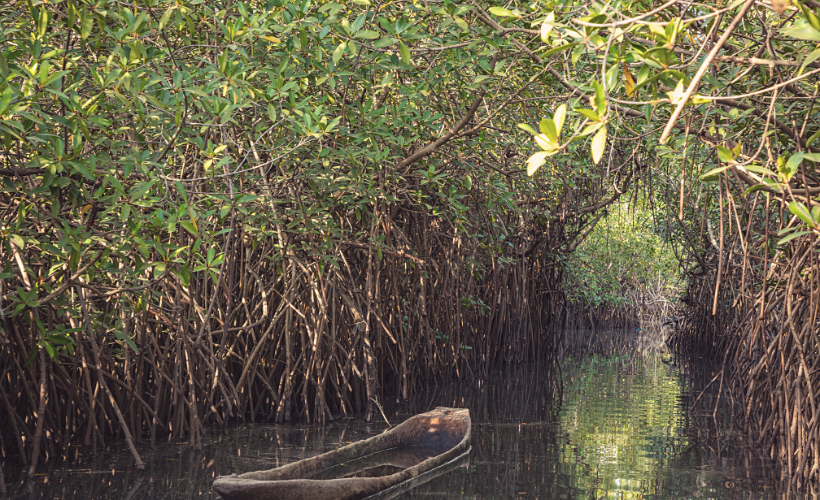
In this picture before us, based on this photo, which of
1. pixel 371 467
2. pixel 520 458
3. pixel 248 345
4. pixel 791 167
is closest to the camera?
pixel 791 167

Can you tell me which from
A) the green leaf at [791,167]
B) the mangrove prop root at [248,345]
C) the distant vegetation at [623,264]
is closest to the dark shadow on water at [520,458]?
the mangrove prop root at [248,345]

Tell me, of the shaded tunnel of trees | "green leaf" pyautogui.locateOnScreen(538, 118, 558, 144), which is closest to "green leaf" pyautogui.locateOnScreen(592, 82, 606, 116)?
the shaded tunnel of trees

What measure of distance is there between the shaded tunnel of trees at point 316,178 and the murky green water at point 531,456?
27 centimetres

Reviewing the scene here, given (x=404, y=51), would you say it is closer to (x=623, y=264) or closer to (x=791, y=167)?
(x=791, y=167)

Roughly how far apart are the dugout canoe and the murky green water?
135mm

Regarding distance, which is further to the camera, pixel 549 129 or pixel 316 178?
pixel 316 178

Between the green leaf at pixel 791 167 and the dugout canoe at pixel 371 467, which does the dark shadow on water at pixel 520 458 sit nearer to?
the dugout canoe at pixel 371 467

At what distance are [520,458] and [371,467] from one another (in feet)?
4.03

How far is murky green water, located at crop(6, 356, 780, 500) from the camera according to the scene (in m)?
4.35

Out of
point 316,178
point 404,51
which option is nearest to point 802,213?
point 404,51

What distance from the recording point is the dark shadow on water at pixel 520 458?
435cm

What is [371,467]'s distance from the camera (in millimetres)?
4801

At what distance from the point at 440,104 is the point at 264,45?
6.85 ft

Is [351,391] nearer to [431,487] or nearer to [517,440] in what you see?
[517,440]
